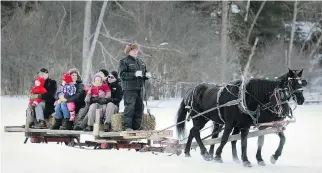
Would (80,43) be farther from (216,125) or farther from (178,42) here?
(216,125)

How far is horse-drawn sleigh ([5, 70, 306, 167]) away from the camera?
34.7 ft

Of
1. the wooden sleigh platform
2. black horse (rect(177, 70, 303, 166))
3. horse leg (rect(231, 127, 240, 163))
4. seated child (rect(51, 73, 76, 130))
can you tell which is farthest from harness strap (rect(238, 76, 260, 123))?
seated child (rect(51, 73, 76, 130))

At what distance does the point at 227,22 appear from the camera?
A: 3419cm

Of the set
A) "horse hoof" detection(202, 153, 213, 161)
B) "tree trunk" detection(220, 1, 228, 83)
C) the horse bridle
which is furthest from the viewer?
"tree trunk" detection(220, 1, 228, 83)

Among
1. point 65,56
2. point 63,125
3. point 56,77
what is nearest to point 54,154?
point 63,125

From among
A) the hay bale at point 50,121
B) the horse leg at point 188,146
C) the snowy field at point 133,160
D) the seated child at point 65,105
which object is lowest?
the snowy field at point 133,160

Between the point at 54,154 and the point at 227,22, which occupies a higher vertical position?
the point at 227,22

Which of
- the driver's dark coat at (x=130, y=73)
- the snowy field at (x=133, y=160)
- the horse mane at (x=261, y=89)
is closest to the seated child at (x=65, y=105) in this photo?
the snowy field at (x=133, y=160)

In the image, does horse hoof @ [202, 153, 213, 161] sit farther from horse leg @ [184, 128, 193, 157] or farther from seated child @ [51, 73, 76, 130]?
seated child @ [51, 73, 76, 130]

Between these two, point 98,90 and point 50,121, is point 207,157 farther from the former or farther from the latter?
point 50,121

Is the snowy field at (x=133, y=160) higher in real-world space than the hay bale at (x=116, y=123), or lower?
lower

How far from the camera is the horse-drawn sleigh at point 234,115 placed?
10578 mm

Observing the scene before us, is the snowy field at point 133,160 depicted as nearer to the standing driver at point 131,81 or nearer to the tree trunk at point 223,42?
the standing driver at point 131,81

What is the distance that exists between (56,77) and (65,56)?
305 centimetres
